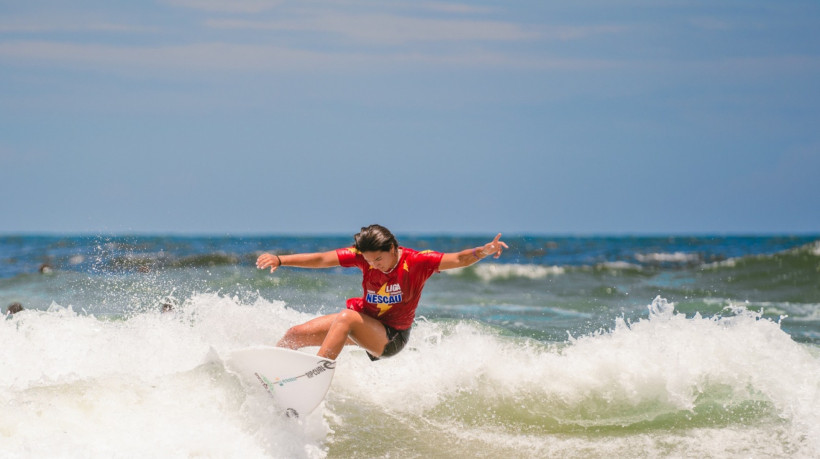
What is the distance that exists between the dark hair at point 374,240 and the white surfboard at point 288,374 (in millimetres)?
985

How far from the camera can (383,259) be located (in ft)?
21.8

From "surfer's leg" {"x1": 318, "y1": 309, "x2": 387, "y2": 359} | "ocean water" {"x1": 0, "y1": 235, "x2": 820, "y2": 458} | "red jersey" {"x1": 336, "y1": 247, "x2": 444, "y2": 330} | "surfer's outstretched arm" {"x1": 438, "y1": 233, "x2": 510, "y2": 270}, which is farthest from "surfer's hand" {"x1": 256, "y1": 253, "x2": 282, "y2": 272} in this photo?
"surfer's outstretched arm" {"x1": 438, "y1": 233, "x2": 510, "y2": 270}

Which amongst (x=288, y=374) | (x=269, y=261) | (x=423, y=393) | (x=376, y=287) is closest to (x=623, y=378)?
(x=423, y=393)

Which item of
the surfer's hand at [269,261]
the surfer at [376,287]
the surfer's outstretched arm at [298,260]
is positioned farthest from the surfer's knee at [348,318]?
the surfer's hand at [269,261]

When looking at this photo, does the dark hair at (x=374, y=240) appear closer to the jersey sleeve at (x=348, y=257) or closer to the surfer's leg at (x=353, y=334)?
the jersey sleeve at (x=348, y=257)

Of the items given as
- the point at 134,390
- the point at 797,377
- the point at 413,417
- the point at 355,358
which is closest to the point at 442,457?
the point at 413,417

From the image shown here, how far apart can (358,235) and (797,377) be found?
193 inches

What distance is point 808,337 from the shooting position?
12367mm

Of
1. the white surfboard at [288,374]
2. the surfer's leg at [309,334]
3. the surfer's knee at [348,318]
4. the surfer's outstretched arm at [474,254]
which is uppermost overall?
the surfer's outstretched arm at [474,254]

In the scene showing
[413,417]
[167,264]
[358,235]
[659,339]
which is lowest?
[167,264]

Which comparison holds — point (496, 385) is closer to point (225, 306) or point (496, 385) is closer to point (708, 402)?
point (708, 402)

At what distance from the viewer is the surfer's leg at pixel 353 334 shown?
21.2ft

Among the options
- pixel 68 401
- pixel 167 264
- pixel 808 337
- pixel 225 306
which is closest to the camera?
pixel 68 401

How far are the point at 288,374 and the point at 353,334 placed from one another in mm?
683
